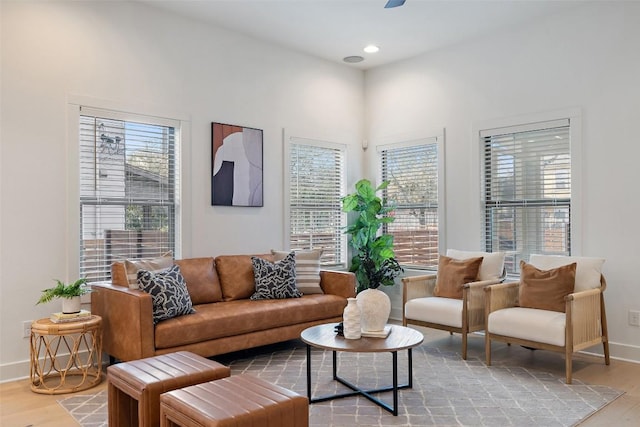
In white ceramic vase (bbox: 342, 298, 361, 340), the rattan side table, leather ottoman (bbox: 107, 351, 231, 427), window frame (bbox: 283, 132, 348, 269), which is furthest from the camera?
window frame (bbox: 283, 132, 348, 269)

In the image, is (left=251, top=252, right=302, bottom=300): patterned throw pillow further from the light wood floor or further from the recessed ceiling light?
the recessed ceiling light

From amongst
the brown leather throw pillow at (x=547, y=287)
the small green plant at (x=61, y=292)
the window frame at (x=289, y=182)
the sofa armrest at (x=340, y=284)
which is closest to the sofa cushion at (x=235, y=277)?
the sofa armrest at (x=340, y=284)

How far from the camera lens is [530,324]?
3.81 m

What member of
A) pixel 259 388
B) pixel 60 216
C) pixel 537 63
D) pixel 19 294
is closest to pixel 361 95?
pixel 537 63

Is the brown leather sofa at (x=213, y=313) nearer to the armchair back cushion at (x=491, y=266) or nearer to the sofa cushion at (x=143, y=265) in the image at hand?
the sofa cushion at (x=143, y=265)

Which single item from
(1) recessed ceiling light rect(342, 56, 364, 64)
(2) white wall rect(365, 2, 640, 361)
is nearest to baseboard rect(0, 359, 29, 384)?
(2) white wall rect(365, 2, 640, 361)

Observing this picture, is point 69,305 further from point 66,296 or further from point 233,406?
point 233,406

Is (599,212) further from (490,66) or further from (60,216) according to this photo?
(60,216)

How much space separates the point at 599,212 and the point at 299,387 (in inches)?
117

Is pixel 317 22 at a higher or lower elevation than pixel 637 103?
higher

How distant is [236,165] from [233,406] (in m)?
3.31

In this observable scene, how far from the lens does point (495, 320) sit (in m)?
4.04

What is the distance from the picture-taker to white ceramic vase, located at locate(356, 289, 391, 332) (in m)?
3.37

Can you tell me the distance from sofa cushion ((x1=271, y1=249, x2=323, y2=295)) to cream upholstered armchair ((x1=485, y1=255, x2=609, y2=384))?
1.60 metres
